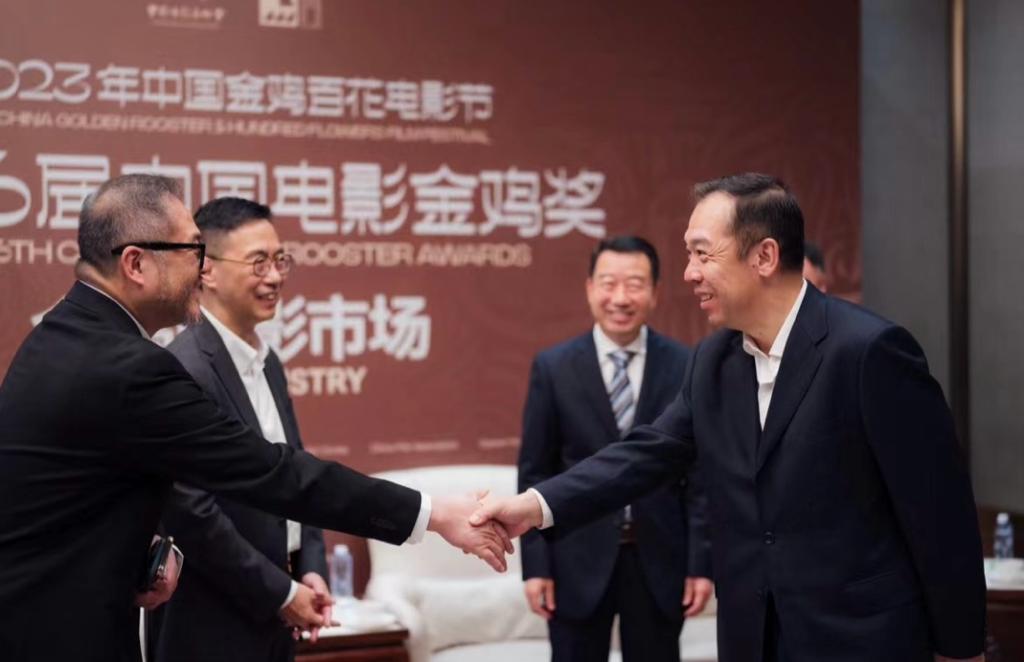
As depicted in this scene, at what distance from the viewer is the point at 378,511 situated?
2764 mm

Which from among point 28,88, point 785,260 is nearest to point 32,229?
point 28,88

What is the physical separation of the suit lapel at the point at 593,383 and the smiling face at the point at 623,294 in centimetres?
9

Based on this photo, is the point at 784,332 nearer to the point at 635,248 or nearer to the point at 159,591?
the point at 159,591

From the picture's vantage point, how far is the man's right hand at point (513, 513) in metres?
3.14

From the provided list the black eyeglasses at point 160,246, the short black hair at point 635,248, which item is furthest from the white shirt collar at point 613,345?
the black eyeglasses at point 160,246

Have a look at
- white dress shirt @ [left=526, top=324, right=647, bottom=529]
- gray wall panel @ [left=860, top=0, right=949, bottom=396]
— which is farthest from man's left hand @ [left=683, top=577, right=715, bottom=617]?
gray wall panel @ [left=860, top=0, right=949, bottom=396]

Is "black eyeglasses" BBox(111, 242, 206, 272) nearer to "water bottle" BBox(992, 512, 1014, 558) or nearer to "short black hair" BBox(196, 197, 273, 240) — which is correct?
"short black hair" BBox(196, 197, 273, 240)

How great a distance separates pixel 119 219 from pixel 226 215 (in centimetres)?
91

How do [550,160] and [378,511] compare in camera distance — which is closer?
[378,511]

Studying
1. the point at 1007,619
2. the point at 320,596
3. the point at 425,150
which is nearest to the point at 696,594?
the point at 320,596

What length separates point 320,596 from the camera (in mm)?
3330

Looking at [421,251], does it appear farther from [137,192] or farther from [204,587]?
[137,192]

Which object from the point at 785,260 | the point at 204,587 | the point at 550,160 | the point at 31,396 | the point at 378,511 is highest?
the point at 550,160

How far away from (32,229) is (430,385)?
1605 millimetres
